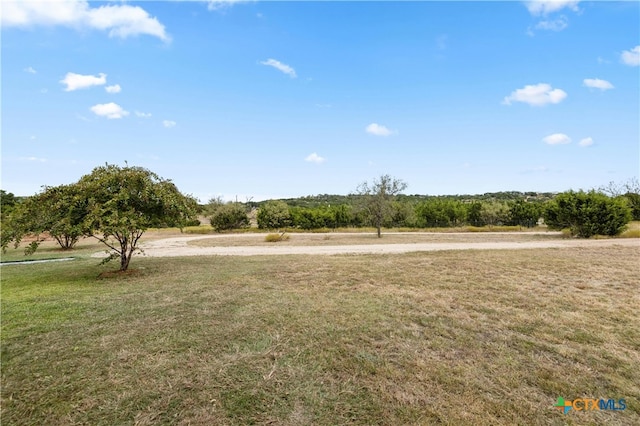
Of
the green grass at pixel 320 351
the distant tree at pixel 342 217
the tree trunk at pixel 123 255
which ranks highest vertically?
the distant tree at pixel 342 217

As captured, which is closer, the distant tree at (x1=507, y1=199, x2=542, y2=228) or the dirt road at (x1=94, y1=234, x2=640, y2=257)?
the dirt road at (x1=94, y1=234, x2=640, y2=257)

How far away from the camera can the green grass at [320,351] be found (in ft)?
8.93

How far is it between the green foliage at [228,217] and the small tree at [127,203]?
2344 cm

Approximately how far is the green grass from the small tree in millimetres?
1476

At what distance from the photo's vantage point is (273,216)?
33156mm

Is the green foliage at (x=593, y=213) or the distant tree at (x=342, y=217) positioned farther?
the distant tree at (x=342, y=217)

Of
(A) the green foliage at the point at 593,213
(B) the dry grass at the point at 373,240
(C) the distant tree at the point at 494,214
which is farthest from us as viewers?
(C) the distant tree at the point at 494,214

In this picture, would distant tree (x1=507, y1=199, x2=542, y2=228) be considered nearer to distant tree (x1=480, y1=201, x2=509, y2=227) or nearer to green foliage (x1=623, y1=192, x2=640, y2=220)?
distant tree (x1=480, y1=201, x2=509, y2=227)

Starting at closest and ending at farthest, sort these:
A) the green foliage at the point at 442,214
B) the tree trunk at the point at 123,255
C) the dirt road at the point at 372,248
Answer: the tree trunk at the point at 123,255
the dirt road at the point at 372,248
the green foliage at the point at 442,214

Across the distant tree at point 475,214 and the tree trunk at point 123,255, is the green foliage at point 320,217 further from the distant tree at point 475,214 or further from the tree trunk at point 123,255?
the tree trunk at point 123,255

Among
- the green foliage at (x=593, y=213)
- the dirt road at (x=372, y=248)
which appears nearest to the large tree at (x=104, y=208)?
the dirt road at (x=372, y=248)

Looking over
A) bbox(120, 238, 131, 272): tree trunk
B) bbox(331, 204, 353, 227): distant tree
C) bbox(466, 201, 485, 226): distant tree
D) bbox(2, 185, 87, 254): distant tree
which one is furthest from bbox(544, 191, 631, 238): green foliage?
bbox(2, 185, 87, 254): distant tree

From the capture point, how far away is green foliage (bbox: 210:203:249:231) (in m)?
32.5

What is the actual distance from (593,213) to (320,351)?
68.1 ft
